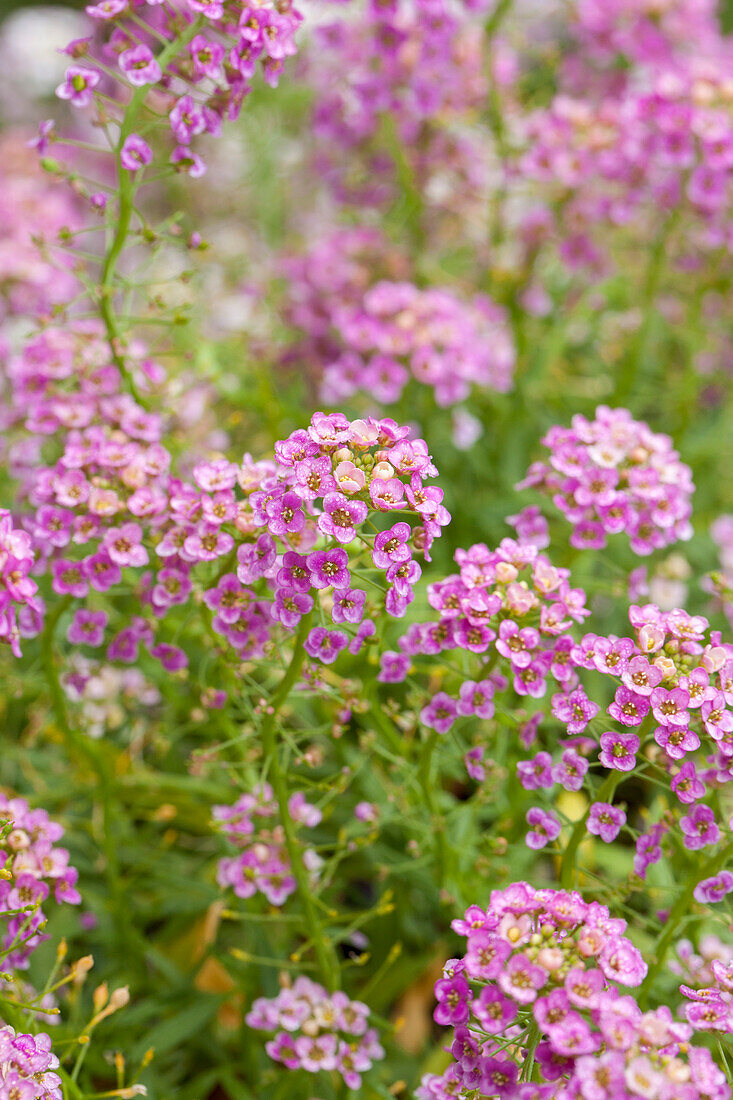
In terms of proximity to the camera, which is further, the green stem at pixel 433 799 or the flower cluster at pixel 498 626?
the green stem at pixel 433 799

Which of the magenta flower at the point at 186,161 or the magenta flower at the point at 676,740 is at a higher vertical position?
the magenta flower at the point at 186,161

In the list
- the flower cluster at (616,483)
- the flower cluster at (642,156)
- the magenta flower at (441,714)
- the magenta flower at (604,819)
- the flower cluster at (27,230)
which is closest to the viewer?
the magenta flower at (604,819)

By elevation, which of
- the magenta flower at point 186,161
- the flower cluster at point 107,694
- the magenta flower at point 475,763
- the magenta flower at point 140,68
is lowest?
the flower cluster at point 107,694

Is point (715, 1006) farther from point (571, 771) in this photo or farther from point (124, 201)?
point (124, 201)

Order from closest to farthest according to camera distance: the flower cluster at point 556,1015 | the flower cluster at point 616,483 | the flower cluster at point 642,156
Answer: the flower cluster at point 556,1015
the flower cluster at point 616,483
the flower cluster at point 642,156

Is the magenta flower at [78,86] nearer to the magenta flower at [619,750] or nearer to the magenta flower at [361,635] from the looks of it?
the magenta flower at [361,635]

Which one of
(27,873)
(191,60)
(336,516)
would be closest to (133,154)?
(191,60)

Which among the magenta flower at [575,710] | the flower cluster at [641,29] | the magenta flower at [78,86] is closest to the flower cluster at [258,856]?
the magenta flower at [575,710]
